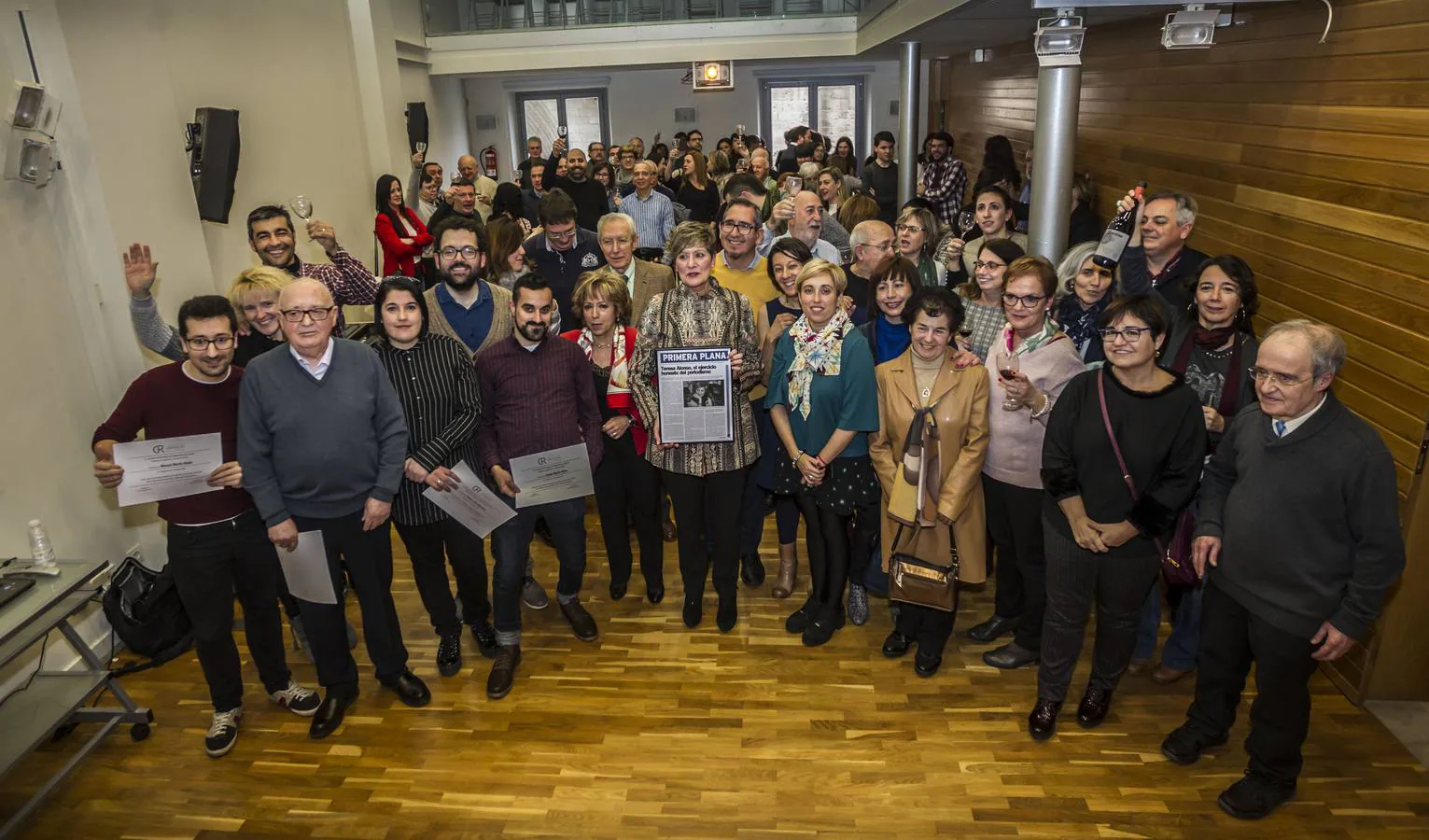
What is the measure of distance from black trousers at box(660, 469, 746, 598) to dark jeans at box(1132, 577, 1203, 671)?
5.65ft

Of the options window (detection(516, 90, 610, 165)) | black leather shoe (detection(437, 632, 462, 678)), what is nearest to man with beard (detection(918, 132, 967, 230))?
black leather shoe (detection(437, 632, 462, 678))

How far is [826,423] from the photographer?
3578 mm

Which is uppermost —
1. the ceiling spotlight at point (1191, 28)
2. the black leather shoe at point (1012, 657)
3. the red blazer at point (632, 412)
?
the ceiling spotlight at point (1191, 28)

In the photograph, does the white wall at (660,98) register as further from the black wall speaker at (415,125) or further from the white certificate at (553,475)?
the white certificate at (553,475)

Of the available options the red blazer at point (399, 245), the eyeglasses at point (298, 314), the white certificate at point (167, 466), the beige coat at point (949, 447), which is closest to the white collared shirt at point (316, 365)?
the eyeglasses at point (298, 314)

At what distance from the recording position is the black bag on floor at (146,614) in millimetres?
3912

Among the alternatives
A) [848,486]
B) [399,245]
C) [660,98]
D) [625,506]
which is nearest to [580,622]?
[625,506]

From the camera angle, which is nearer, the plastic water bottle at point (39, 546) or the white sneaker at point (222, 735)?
the plastic water bottle at point (39, 546)

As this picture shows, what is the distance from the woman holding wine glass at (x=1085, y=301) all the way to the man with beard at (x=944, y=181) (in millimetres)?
3893

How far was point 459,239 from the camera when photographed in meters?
3.72

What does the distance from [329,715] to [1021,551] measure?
2856 mm

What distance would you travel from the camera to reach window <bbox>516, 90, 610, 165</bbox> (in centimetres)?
1728

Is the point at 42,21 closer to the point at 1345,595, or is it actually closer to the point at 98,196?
the point at 98,196

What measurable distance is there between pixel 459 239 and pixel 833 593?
2240mm
